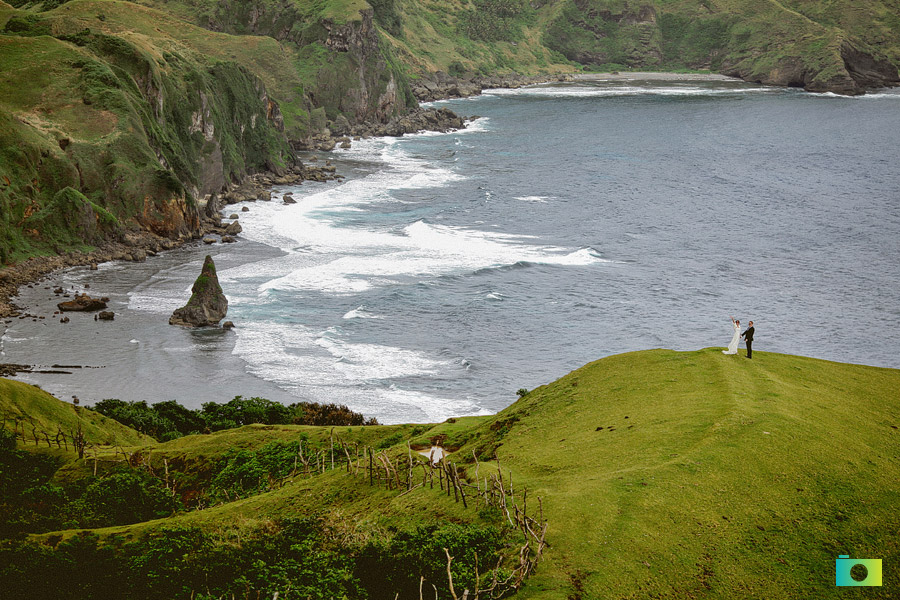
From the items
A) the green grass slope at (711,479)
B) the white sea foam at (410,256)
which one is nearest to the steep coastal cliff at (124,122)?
the white sea foam at (410,256)

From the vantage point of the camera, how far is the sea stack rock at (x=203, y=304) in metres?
57.5

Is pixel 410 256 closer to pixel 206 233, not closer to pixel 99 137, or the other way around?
pixel 206 233

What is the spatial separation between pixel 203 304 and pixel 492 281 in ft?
92.3

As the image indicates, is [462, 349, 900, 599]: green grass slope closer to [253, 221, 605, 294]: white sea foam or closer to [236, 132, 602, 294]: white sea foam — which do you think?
[236, 132, 602, 294]: white sea foam

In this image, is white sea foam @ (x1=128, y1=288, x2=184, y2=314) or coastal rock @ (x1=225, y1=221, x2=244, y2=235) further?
coastal rock @ (x1=225, y1=221, x2=244, y2=235)

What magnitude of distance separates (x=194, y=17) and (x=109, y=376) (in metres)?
130

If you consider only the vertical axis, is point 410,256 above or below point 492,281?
above

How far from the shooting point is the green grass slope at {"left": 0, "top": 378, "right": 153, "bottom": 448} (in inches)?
1040

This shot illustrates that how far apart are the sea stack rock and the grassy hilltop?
33544 millimetres

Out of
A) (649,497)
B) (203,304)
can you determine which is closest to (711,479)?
(649,497)

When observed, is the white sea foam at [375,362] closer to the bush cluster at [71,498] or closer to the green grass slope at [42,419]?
the green grass slope at [42,419]

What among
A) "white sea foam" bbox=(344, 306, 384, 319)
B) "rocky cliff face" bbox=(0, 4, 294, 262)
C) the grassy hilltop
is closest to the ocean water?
"white sea foam" bbox=(344, 306, 384, 319)

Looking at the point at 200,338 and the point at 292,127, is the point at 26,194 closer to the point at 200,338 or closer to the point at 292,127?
the point at 200,338

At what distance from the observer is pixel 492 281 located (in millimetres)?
73250
